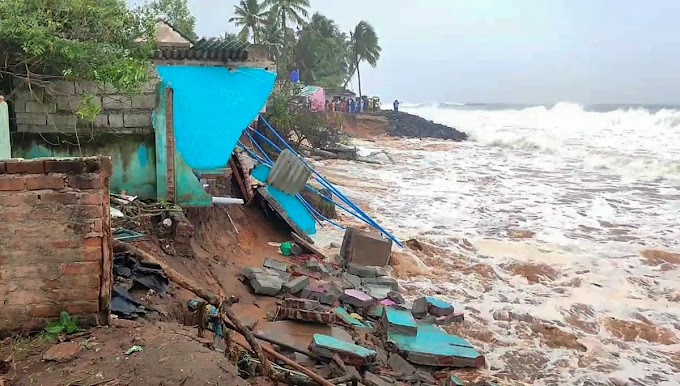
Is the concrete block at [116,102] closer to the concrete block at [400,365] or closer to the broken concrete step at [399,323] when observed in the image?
the broken concrete step at [399,323]

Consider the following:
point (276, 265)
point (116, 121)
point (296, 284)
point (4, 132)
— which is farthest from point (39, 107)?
point (296, 284)

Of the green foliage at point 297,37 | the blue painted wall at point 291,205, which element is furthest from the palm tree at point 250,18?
the blue painted wall at point 291,205

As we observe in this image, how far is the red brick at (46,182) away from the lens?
3.46 metres

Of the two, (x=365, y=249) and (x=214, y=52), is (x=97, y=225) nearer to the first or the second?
(x=214, y=52)

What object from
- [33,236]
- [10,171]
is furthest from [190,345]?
[10,171]

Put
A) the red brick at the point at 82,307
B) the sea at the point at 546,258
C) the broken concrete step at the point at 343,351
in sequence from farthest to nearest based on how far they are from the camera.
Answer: the sea at the point at 546,258 < the broken concrete step at the point at 343,351 < the red brick at the point at 82,307

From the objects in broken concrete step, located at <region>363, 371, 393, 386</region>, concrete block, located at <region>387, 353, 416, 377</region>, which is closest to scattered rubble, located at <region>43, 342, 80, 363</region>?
broken concrete step, located at <region>363, 371, 393, 386</region>

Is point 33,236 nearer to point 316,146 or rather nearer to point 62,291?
point 62,291

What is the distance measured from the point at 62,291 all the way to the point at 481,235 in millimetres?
9202

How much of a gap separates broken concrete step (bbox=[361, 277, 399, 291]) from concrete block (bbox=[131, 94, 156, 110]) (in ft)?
11.8

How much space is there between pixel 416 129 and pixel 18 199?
42031mm

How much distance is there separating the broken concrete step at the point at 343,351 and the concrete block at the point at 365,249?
352 centimetres

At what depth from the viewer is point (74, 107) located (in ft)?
22.0

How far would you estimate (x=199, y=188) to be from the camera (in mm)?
7180
